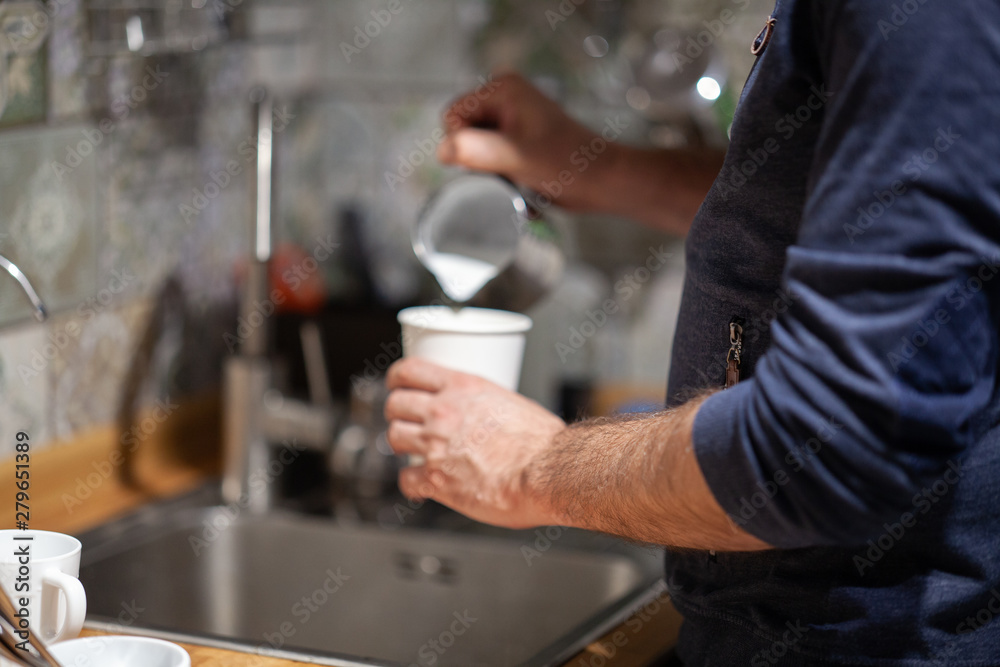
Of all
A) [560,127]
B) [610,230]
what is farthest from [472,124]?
[610,230]

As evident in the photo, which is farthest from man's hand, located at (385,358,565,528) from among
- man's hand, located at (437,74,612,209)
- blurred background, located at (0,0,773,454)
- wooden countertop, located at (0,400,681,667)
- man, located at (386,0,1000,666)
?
blurred background, located at (0,0,773,454)

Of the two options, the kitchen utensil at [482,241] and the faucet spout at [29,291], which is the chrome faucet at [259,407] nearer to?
the kitchen utensil at [482,241]

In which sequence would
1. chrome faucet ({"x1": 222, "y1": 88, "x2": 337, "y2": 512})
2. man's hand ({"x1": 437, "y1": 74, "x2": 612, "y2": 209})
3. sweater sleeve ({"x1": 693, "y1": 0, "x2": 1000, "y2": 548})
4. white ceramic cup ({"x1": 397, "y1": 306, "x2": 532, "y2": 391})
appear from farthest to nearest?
chrome faucet ({"x1": 222, "y1": 88, "x2": 337, "y2": 512}) < man's hand ({"x1": 437, "y1": 74, "x2": 612, "y2": 209}) < white ceramic cup ({"x1": 397, "y1": 306, "x2": 532, "y2": 391}) < sweater sleeve ({"x1": 693, "y1": 0, "x2": 1000, "y2": 548})

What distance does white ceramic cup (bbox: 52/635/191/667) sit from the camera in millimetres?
→ 696

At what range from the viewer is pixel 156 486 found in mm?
1442

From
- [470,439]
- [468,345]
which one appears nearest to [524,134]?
[468,345]

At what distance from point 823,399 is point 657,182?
605mm

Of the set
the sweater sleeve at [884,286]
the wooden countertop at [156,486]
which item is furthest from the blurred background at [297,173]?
the sweater sleeve at [884,286]

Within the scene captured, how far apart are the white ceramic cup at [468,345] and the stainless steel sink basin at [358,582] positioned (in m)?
0.38

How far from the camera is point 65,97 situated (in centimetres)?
128

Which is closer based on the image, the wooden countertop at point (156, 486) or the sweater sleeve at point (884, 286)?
the sweater sleeve at point (884, 286)

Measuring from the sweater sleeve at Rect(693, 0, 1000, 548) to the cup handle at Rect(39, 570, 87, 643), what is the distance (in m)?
0.42

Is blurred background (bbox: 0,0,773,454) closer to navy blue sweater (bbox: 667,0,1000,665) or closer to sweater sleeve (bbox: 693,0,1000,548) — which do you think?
navy blue sweater (bbox: 667,0,1000,665)

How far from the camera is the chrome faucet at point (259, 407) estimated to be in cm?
145
